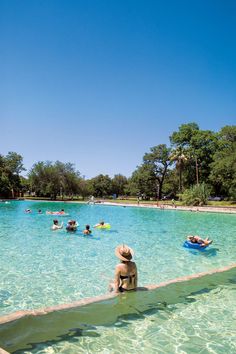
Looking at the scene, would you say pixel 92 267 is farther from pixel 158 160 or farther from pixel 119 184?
pixel 119 184

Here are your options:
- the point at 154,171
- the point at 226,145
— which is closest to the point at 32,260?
the point at 226,145

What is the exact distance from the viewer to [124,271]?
776 centimetres

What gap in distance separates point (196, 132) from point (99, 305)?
67203 millimetres

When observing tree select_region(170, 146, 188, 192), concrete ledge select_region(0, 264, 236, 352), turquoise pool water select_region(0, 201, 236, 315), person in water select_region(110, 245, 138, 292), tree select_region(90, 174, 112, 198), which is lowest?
turquoise pool water select_region(0, 201, 236, 315)

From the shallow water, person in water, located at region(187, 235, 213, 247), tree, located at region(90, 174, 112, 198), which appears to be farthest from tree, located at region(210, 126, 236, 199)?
the shallow water

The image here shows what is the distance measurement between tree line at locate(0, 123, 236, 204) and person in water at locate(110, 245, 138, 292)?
151 ft

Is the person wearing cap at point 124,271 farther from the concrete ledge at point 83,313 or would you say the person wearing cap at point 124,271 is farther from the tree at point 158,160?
the tree at point 158,160

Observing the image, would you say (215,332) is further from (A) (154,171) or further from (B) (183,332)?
(A) (154,171)

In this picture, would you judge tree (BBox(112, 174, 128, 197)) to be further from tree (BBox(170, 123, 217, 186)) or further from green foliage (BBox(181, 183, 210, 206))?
green foliage (BBox(181, 183, 210, 206))

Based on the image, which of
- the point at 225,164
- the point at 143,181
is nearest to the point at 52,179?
the point at 143,181

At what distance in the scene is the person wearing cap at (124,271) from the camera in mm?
7703

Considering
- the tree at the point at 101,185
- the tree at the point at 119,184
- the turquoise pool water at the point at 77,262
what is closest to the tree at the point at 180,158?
the tree at the point at 101,185

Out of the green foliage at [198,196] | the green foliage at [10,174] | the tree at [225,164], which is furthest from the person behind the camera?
the green foliage at [10,174]

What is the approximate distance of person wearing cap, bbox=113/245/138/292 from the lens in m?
7.70
